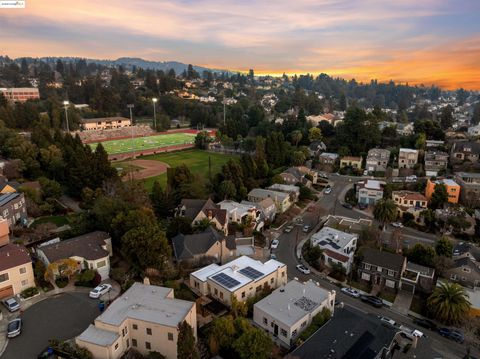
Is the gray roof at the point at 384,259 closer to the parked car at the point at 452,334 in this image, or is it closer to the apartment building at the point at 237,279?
the parked car at the point at 452,334

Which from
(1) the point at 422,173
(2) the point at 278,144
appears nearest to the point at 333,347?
(1) the point at 422,173

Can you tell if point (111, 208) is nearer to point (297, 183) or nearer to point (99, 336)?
point (99, 336)

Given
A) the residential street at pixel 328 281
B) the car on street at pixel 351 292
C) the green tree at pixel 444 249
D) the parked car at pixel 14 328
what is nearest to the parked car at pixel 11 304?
the parked car at pixel 14 328

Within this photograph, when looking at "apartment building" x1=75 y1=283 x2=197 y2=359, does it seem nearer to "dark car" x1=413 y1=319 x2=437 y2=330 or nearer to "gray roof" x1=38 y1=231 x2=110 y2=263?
"gray roof" x1=38 y1=231 x2=110 y2=263

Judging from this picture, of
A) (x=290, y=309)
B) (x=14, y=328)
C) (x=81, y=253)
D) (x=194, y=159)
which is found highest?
(x=81, y=253)

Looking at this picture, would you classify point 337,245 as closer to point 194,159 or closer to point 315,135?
point 194,159

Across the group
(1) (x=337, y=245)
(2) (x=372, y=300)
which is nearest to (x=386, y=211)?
(1) (x=337, y=245)
